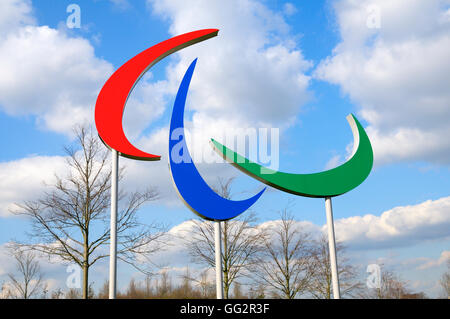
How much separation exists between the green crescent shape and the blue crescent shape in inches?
22.1

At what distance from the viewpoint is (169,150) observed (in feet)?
31.9

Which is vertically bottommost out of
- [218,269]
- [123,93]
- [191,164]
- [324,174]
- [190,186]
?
[218,269]

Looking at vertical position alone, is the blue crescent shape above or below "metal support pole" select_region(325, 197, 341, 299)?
above

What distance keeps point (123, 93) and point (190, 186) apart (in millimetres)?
2722

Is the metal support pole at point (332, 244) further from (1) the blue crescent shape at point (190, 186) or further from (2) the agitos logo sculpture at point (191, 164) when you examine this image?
(1) the blue crescent shape at point (190, 186)

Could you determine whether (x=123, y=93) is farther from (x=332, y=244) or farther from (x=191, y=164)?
(x=332, y=244)

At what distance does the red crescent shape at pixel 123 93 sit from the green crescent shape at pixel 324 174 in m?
1.95

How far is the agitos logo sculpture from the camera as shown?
31.4 feet

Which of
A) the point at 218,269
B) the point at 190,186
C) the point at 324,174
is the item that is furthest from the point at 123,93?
the point at 324,174

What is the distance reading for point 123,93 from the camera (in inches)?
387

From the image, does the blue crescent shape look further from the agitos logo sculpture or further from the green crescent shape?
the green crescent shape

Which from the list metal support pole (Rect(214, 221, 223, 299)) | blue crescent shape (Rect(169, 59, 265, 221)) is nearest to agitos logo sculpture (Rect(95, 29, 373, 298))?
blue crescent shape (Rect(169, 59, 265, 221))

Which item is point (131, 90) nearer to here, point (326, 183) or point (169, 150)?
point (169, 150)
